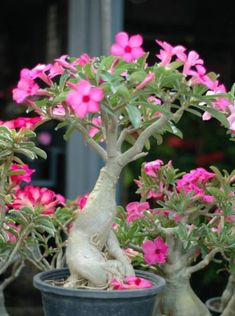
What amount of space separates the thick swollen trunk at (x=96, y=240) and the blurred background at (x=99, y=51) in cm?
139

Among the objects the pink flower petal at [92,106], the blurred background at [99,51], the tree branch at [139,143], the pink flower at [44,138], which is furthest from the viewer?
the pink flower at [44,138]

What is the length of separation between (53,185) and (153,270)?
73.2 inches

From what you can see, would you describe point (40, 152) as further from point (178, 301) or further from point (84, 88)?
point (178, 301)

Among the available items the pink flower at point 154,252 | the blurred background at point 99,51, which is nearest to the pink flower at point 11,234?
the pink flower at point 154,252

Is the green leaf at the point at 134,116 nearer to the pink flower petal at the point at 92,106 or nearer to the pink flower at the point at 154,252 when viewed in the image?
the pink flower petal at the point at 92,106

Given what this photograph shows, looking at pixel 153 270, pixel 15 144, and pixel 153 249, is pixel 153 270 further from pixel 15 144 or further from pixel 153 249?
pixel 15 144

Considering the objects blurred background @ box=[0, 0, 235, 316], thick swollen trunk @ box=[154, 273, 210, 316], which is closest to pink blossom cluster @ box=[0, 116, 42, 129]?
thick swollen trunk @ box=[154, 273, 210, 316]

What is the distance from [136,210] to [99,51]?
1.29m

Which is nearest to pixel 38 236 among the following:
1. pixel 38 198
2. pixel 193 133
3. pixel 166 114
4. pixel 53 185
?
pixel 38 198

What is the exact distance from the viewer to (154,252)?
1.65 m

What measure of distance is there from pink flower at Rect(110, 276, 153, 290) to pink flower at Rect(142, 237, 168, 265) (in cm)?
15

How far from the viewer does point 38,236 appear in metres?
1.78

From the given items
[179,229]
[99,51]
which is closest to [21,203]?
[179,229]

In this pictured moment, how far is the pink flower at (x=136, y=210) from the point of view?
67.7 inches
